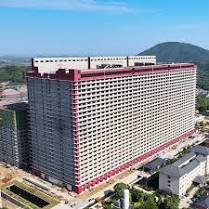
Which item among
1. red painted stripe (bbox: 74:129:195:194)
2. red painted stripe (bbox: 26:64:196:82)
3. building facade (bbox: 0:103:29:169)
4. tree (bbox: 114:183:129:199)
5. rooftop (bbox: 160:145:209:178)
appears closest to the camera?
red painted stripe (bbox: 26:64:196:82)

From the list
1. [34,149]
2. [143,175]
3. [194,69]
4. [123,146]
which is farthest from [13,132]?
[194,69]

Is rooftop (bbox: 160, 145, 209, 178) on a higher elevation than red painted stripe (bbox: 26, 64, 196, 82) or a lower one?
lower

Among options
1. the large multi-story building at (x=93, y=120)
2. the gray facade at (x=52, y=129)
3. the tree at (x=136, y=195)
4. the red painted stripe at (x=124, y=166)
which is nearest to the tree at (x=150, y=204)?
the tree at (x=136, y=195)

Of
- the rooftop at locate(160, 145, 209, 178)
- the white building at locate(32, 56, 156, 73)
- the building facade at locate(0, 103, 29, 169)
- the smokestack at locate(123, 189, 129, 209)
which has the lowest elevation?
the smokestack at locate(123, 189, 129, 209)

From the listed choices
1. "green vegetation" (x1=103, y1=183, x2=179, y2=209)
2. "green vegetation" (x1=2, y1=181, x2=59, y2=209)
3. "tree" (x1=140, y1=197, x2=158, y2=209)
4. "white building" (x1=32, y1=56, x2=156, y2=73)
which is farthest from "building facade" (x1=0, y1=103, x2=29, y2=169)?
"tree" (x1=140, y1=197, x2=158, y2=209)

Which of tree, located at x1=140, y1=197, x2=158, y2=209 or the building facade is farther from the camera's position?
the building facade

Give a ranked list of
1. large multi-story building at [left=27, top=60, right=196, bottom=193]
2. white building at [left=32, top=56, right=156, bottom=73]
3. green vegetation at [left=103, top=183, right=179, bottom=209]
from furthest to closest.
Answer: white building at [left=32, top=56, right=156, bottom=73] → large multi-story building at [left=27, top=60, right=196, bottom=193] → green vegetation at [left=103, top=183, right=179, bottom=209]

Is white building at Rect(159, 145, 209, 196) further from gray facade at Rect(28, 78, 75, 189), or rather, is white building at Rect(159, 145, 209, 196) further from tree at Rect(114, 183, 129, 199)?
gray facade at Rect(28, 78, 75, 189)
